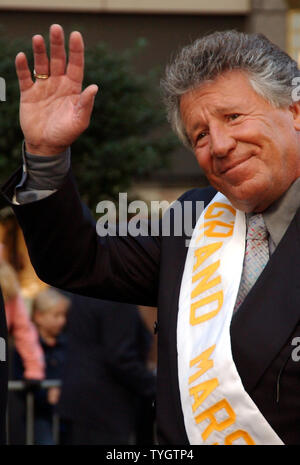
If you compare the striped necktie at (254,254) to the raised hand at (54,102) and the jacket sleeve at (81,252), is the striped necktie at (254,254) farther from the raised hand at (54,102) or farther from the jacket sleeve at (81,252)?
the raised hand at (54,102)

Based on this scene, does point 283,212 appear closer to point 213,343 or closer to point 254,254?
point 254,254

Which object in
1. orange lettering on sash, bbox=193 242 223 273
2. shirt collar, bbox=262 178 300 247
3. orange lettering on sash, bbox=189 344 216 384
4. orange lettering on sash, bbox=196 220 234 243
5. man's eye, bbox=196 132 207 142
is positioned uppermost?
man's eye, bbox=196 132 207 142

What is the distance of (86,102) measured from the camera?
207cm

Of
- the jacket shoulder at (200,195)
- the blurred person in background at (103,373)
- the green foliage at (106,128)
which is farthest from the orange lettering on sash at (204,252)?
the green foliage at (106,128)

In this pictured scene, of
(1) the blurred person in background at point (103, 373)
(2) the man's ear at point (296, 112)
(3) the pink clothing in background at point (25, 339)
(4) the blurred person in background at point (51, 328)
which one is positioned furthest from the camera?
(4) the blurred person in background at point (51, 328)

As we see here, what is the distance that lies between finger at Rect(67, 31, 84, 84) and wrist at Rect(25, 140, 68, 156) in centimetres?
18

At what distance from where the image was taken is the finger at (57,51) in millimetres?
1973

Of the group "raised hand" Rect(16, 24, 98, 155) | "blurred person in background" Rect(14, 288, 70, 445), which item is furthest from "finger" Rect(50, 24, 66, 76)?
"blurred person in background" Rect(14, 288, 70, 445)

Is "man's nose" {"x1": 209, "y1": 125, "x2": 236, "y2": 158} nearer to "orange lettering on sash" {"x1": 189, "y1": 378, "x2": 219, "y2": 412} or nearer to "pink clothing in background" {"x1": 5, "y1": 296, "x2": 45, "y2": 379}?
"orange lettering on sash" {"x1": 189, "y1": 378, "x2": 219, "y2": 412}

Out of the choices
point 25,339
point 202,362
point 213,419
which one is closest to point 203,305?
point 202,362

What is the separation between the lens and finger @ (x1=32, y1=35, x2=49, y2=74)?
200 cm

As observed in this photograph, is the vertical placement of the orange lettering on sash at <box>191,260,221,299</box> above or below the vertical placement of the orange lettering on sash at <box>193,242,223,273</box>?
below

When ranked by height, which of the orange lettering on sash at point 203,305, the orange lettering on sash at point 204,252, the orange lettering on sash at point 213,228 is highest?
the orange lettering on sash at point 213,228

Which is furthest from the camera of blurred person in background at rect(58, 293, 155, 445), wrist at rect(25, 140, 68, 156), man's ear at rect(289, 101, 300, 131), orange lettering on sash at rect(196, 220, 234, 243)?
blurred person in background at rect(58, 293, 155, 445)
